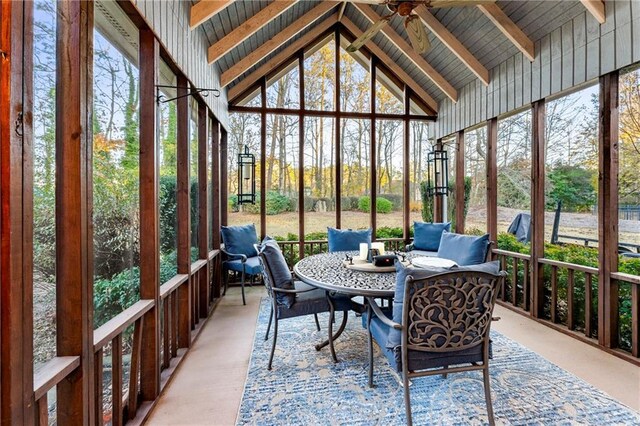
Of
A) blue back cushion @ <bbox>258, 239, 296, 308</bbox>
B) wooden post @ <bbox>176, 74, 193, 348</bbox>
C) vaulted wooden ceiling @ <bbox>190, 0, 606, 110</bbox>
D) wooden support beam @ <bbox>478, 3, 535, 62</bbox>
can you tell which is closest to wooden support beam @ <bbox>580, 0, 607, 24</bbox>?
vaulted wooden ceiling @ <bbox>190, 0, 606, 110</bbox>

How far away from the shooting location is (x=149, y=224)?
214cm

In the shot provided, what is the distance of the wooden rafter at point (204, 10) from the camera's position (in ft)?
9.50

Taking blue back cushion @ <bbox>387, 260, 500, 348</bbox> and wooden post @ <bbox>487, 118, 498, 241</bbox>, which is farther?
wooden post @ <bbox>487, 118, 498, 241</bbox>

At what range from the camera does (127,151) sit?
2.01 m

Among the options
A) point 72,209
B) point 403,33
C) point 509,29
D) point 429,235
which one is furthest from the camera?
point 403,33

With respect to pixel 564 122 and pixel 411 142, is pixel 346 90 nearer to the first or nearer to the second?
pixel 411 142

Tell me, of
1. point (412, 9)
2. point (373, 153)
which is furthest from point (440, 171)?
point (412, 9)

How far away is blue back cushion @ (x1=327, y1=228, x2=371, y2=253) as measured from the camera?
431 cm

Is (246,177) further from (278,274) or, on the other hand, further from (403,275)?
(403,275)

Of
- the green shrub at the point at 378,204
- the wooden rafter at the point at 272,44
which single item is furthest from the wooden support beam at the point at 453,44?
the green shrub at the point at 378,204

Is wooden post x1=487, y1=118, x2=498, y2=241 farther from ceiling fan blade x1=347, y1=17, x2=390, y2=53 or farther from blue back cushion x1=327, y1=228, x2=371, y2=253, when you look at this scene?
ceiling fan blade x1=347, y1=17, x2=390, y2=53

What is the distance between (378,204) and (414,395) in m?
3.81

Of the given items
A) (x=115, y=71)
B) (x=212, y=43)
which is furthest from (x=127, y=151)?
(x=212, y=43)

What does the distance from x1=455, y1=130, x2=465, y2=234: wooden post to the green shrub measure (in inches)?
45.9
